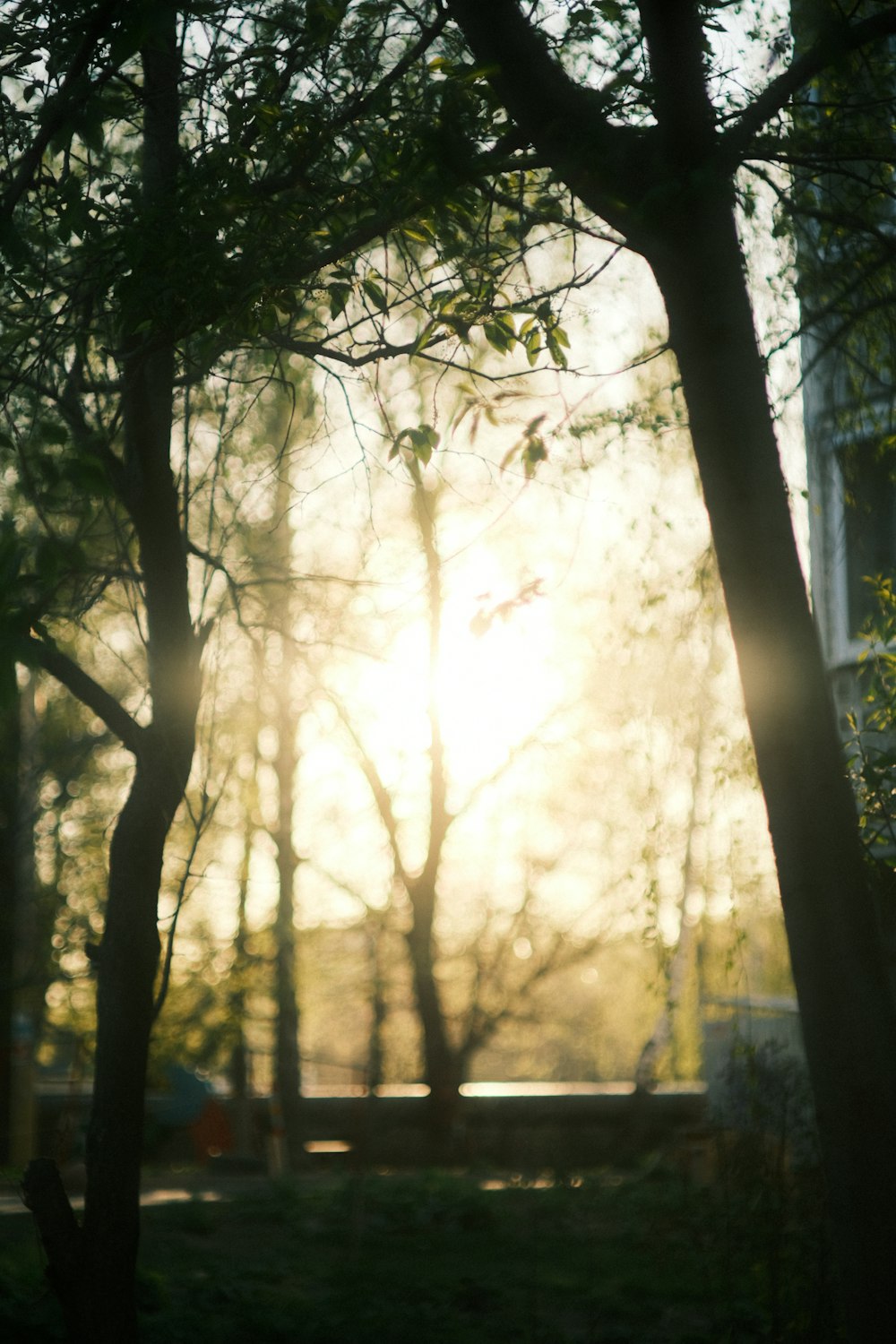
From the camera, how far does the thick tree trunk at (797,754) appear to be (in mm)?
4219

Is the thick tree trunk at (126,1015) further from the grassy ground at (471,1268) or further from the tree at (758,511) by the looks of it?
the tree at (758,511)

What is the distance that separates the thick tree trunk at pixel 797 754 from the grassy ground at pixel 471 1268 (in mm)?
2376

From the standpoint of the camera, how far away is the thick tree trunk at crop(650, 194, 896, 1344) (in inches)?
166

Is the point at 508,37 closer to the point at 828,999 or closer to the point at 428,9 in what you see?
the point at 428,9

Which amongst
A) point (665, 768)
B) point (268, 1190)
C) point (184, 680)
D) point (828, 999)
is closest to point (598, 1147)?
point (268, 1190)

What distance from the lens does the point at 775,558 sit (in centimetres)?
463

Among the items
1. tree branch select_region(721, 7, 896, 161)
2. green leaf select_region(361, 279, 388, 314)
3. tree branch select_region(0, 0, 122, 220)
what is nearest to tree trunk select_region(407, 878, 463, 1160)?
green leaf select_region(361, 279, 388, 314)

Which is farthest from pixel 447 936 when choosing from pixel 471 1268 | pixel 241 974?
pixel 471 1268

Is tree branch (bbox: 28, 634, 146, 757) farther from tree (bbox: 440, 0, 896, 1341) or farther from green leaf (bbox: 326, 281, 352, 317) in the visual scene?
tree (bbox: 440, 0, 896, 1341)

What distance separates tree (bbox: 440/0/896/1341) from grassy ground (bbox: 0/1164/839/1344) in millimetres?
2466

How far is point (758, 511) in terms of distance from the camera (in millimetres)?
4652

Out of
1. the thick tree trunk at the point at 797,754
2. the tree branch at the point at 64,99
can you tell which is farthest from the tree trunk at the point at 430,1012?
the tree branch at the point at 64,99

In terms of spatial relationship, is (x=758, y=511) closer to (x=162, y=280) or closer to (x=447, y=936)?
(x=162, y=280)

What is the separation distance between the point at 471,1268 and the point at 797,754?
252 inches
